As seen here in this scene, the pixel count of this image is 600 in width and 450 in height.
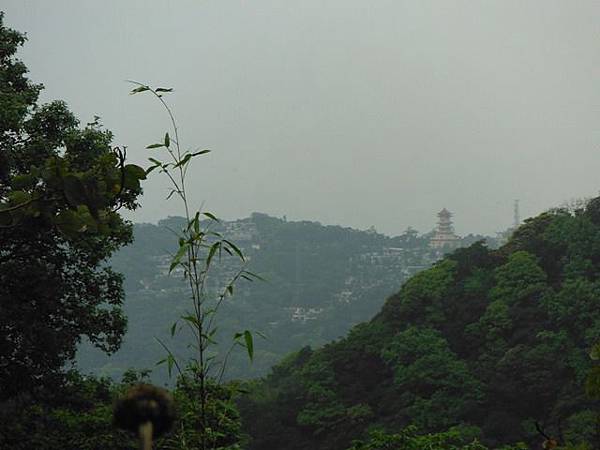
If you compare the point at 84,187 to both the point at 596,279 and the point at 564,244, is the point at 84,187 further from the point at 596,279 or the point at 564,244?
the point at 564,244

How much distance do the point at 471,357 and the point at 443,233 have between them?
70562 mm

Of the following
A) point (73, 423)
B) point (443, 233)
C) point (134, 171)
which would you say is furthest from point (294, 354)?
point (443, 233)

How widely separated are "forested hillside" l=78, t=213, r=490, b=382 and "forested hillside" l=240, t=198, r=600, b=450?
28231mm

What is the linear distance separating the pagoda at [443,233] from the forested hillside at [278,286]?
1.23 m

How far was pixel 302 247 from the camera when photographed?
85062 mm

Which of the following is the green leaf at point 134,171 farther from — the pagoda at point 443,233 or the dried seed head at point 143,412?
the pagoda at point 443,233

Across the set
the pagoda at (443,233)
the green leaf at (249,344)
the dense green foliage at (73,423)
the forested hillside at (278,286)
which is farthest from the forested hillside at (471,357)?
the pagoda at (443,233)

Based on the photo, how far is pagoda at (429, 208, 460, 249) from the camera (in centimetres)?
8756

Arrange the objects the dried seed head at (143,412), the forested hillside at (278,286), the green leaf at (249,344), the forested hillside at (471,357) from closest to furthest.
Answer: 1. the dried seed head at (143,412)
2. the green leaf at (249,344)
3. the forested hillside at (471,357)
4. the forested hillside at (278,286)

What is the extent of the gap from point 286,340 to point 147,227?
33750 millimetres

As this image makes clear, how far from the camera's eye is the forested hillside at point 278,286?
60.0 m

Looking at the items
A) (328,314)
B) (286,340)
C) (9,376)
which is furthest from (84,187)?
(328,314)

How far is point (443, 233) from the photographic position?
291 ft

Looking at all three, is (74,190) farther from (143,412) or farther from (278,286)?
(278,286)
